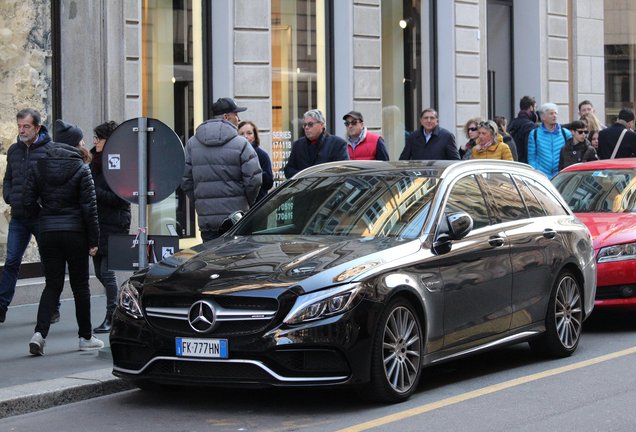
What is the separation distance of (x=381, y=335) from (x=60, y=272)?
140 inches

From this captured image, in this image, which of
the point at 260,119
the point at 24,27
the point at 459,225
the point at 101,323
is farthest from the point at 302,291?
the point at 260,119

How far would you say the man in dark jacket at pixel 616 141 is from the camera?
1845cm

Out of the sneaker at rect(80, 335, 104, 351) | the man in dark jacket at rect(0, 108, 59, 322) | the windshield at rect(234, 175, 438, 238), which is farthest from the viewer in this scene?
the man in dark jacket at rect(0, 108, 59, 322)

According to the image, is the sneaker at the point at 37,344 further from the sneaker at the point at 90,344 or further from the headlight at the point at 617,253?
the headlight at the point at 617,253

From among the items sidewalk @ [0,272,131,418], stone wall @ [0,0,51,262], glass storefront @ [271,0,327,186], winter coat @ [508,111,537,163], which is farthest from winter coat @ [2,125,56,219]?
winter coat @ [508,111,537,163]

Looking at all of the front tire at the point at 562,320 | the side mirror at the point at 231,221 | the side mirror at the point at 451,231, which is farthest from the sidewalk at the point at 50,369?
the front tire at the point at 562,320

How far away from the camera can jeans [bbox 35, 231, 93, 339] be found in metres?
10.6

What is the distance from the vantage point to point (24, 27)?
1484cm

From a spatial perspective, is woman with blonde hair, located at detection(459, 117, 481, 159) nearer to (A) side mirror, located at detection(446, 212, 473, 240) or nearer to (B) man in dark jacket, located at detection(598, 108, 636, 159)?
(B) man in dark jacket, located at detection(598, 108, 636, 159)

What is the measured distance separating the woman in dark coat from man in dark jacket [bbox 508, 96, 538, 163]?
8.46 m

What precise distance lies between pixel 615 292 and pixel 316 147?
11.6ft

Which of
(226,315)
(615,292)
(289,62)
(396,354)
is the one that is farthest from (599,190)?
(226,315)

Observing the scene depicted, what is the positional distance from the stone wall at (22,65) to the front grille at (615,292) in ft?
20.7

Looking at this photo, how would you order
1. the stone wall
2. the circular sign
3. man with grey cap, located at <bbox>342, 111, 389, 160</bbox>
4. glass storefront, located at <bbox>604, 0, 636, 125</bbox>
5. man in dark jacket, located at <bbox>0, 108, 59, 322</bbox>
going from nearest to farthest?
the circular sign < man in dark jacket, located at <bbox>0, 108, 59, 322</bbox> < the stone wall < man with grey cap, located at <bbox>342, 111, 389, 160</bbox> < glass storefront, located at <bbox>604, 0, 636, 125</bbox>
